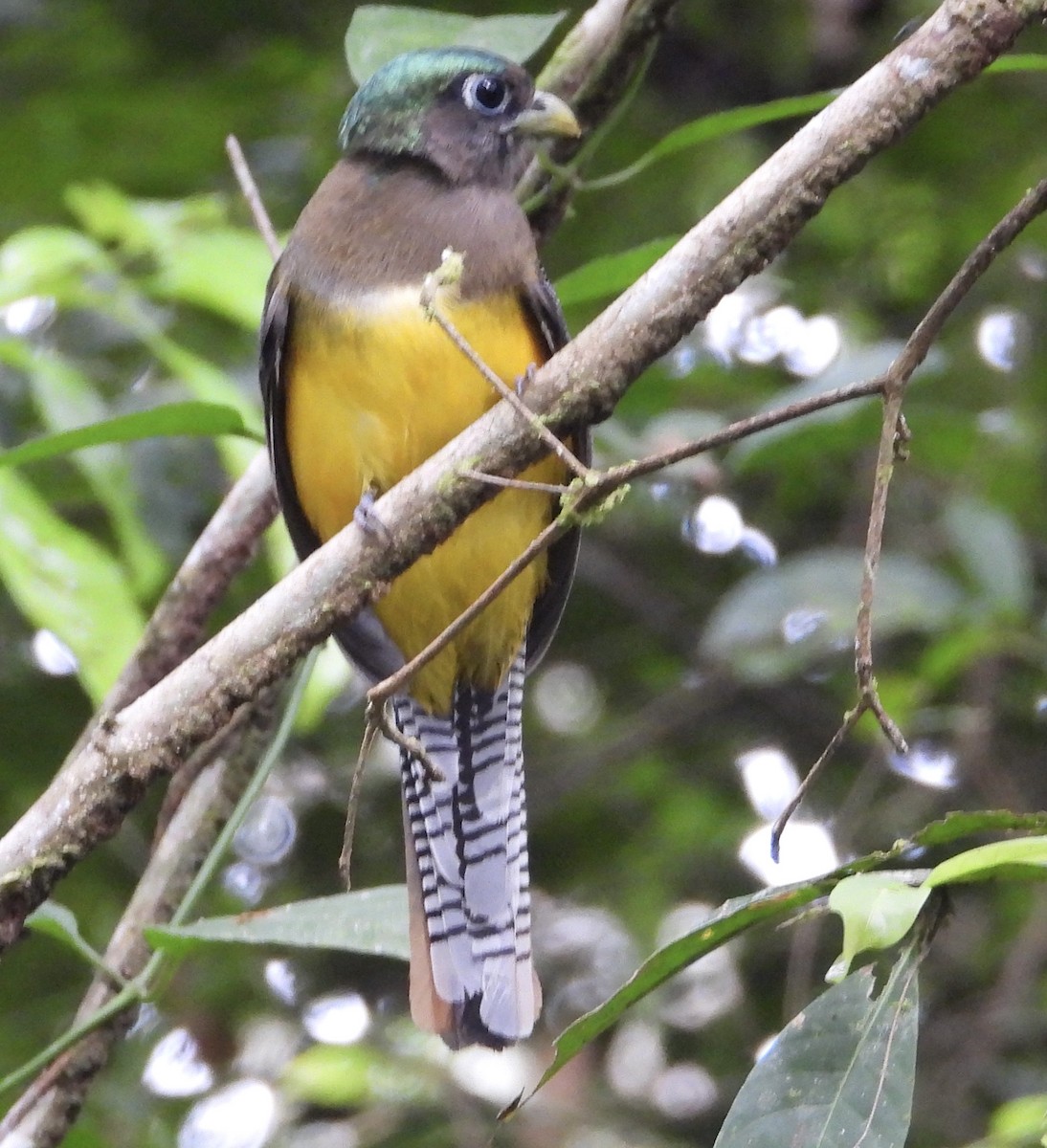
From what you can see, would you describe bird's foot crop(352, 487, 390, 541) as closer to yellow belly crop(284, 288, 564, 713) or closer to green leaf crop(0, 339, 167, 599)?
yellow belly crop(284, 288, 564, 713)

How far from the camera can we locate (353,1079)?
452 centimetres

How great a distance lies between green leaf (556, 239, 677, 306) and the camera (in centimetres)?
280

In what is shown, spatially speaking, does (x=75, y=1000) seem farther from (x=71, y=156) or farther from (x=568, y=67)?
(x=568, y=67)

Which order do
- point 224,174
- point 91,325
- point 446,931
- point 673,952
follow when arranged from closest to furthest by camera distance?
point 673,952, point 446,931, point 91,325, point 224,174

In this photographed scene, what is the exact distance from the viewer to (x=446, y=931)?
10.5 ft

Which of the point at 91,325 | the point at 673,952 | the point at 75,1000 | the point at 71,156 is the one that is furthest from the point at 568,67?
the point at 75,1000

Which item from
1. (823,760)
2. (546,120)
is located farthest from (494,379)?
(546,120)

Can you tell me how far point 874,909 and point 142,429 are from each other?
4.72 ft

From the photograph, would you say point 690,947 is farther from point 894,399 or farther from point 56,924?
point 56,924

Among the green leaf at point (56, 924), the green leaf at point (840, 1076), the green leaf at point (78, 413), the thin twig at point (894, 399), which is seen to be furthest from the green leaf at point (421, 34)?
the green leaf at point (840, 1076)

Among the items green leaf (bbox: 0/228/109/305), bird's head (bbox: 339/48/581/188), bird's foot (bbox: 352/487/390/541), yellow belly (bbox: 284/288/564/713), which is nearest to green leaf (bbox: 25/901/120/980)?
bird's foot (bbox: 352/487/390/541)

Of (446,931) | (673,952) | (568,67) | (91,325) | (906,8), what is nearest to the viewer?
(673,952)

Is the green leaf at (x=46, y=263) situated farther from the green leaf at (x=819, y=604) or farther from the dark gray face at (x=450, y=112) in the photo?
the green leaf at (x=819, y=604)

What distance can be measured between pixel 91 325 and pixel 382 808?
1.82m
